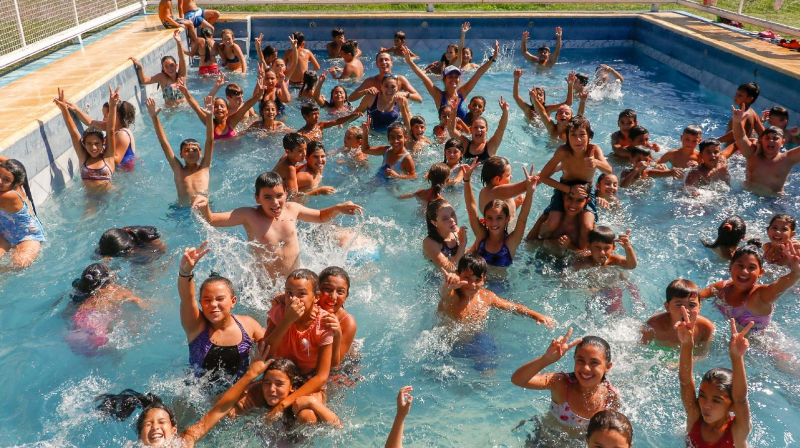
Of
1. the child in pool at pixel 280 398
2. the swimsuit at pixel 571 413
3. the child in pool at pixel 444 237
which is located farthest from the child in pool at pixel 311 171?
the swimsuit at pixel 571 413

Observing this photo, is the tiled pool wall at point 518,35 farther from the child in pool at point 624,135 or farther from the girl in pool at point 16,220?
the girl in pool at point 16,220

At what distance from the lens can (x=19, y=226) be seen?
641 centimetres

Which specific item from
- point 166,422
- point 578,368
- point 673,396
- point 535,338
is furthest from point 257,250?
point 673,396

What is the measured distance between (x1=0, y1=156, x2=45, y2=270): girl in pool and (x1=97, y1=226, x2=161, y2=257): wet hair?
→ 0.88 m

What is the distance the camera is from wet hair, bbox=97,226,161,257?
19.5ft

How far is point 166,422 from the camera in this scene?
371 cm

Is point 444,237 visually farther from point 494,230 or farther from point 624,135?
point 624,135

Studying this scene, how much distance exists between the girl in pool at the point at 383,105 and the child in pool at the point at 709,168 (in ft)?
13.5

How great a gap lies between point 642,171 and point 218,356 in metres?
5.70

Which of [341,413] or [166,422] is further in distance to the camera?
[341,413]

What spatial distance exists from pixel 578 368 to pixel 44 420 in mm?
3641

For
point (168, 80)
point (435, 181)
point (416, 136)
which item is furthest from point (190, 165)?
point (168, 80)

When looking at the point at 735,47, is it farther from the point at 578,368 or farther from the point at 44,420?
the point at 44,420

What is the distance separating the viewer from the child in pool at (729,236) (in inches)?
243
